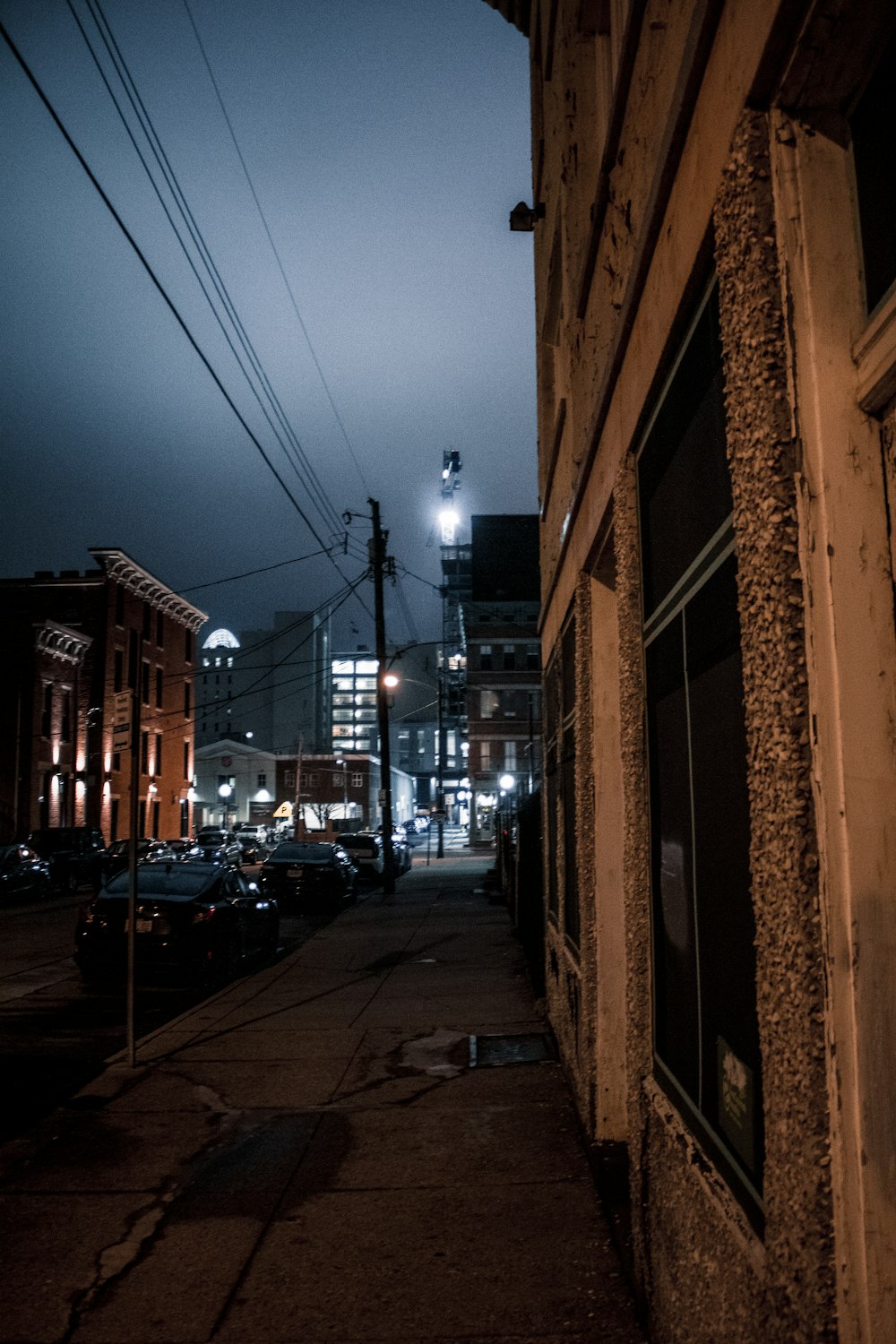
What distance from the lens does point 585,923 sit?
18.8ft

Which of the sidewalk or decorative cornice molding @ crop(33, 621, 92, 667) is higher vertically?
decorative cornice molding @ crop(33, 621, 92, 667)

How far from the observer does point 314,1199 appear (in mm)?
5207

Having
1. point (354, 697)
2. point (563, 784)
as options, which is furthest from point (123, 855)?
point (354, 697)

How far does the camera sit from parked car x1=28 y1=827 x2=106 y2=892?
31859 millimetres

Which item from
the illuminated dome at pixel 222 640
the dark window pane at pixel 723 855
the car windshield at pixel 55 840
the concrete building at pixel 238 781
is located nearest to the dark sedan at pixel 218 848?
the car windshield at pixel 55 840

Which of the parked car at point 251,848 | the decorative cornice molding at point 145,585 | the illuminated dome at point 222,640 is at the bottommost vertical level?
the parked car at point 251,848

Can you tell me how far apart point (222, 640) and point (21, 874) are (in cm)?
12850

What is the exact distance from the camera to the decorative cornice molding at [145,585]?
169 ft

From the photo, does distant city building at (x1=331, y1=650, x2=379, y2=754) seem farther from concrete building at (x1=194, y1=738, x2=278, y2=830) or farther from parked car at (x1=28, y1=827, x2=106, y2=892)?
parked car at (x1=28, y1=827, x2=106, y2=892)

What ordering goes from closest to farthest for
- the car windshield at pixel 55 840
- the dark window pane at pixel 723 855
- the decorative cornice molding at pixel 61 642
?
the dark window pane at pixel 723 855 < the car windshield at pixel 55 840 < the decorative cornice molding at pixel 61 642

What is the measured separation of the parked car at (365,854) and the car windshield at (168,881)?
19.8m

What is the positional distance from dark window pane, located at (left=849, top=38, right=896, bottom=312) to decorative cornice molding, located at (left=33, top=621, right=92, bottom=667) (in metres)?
46.3

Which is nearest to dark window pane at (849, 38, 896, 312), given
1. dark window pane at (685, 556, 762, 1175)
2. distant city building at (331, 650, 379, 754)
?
dark window pane at (685, 556, 762, 1175)

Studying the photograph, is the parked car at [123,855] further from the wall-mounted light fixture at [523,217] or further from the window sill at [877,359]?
the window sill at [877,359]
